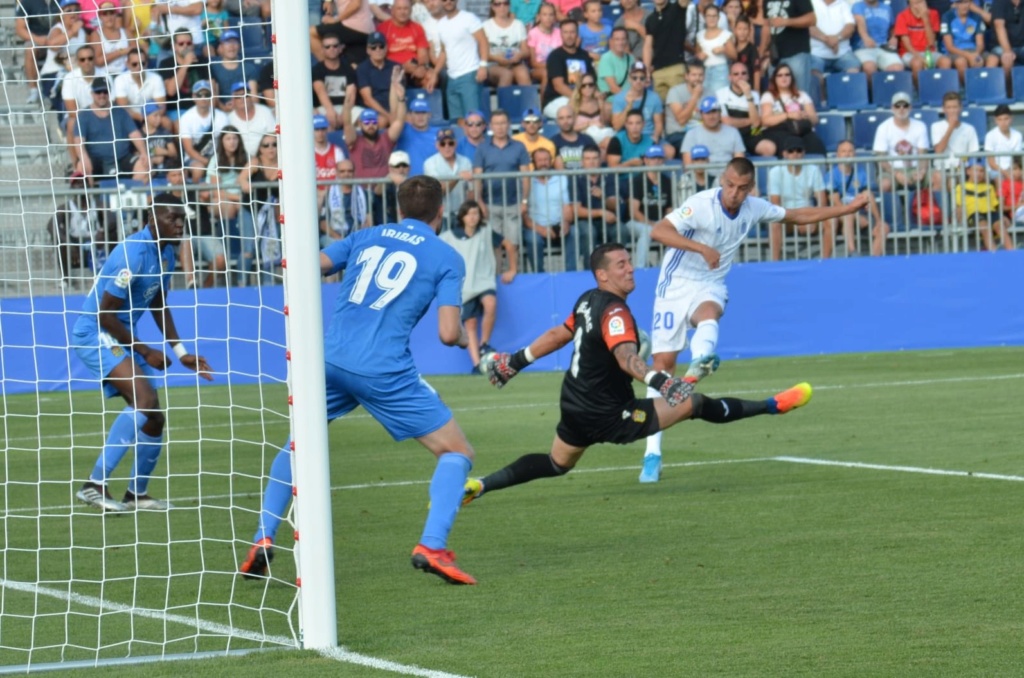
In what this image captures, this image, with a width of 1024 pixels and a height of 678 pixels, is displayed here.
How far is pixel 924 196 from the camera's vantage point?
20.1 meters

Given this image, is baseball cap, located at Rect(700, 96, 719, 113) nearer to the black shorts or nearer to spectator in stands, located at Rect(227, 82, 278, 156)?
spectator in stands, located at Rect(227, 82, 278, 156)

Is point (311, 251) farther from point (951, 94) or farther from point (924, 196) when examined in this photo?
point (951, 94)

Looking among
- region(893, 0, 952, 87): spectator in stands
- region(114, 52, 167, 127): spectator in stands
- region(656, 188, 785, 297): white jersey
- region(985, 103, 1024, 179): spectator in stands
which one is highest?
region(893, 0, 952, 87): spectator in stands

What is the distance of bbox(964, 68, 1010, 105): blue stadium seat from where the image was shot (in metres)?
23.9

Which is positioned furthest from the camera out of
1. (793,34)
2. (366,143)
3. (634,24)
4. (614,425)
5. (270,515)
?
(793,34)

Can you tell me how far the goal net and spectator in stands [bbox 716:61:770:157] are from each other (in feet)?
20.4

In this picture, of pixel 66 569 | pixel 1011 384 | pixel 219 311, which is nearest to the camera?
pixel 66 569

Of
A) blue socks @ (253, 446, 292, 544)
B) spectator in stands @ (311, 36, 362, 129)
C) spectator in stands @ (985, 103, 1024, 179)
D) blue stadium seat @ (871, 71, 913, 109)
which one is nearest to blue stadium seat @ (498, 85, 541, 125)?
spectator in stands @ (311, 36, 362, 129)

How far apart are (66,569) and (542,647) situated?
133 inches

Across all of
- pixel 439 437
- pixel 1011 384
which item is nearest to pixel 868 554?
pixel 439 437

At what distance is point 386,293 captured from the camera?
771 cm

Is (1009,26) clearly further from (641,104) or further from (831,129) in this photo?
(641,104)

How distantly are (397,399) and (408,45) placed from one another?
14712 millimetres

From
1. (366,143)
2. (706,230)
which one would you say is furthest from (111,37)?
(706,230)
